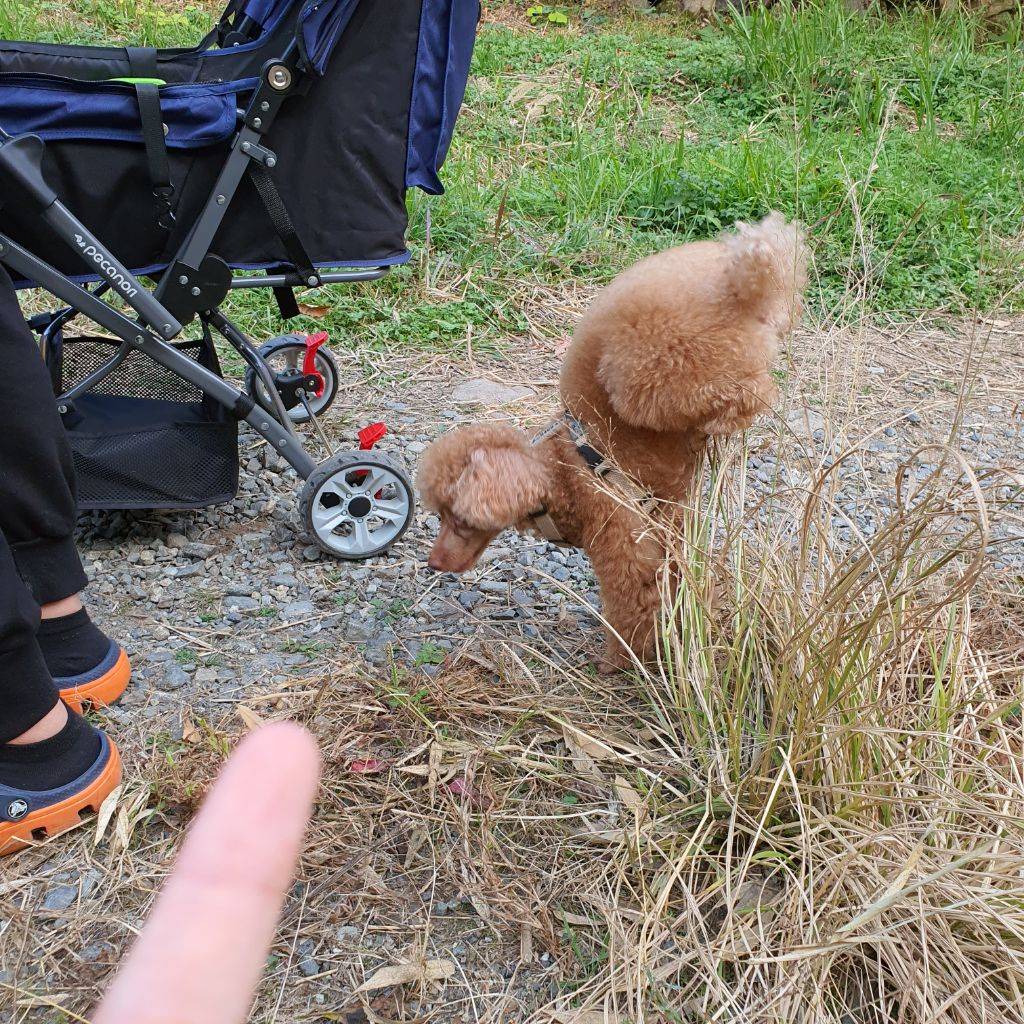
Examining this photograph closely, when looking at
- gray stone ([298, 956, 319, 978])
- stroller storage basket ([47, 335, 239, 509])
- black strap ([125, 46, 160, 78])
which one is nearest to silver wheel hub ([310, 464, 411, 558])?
stroller storage basket ([47, 335, 239, 509])

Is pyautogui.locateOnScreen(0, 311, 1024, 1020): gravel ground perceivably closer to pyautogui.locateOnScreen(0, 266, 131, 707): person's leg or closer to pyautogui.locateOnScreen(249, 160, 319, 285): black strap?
pyautogui.locateOnScreen(0, 266, 131, 707): person's leg

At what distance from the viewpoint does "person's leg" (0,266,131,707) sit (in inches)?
64.9

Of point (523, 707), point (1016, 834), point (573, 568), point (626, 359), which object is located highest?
point (626, 359)

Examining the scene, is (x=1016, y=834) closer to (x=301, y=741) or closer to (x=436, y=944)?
(x=436, y=944)

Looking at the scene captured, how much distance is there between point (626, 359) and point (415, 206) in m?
2.82

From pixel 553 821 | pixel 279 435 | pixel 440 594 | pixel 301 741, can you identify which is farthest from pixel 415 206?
pixel 301 741

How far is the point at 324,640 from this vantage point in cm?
229

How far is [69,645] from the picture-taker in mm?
1972

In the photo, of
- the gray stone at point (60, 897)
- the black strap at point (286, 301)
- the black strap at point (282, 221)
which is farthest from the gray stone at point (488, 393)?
the gray stone at point (60, 897)

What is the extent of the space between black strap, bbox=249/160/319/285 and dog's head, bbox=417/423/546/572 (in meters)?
0.74

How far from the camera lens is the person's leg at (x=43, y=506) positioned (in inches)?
64.9

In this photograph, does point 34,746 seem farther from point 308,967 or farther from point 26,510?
point 308,967

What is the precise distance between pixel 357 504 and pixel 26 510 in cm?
95

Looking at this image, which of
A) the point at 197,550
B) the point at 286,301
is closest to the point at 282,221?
the point at 286,301
